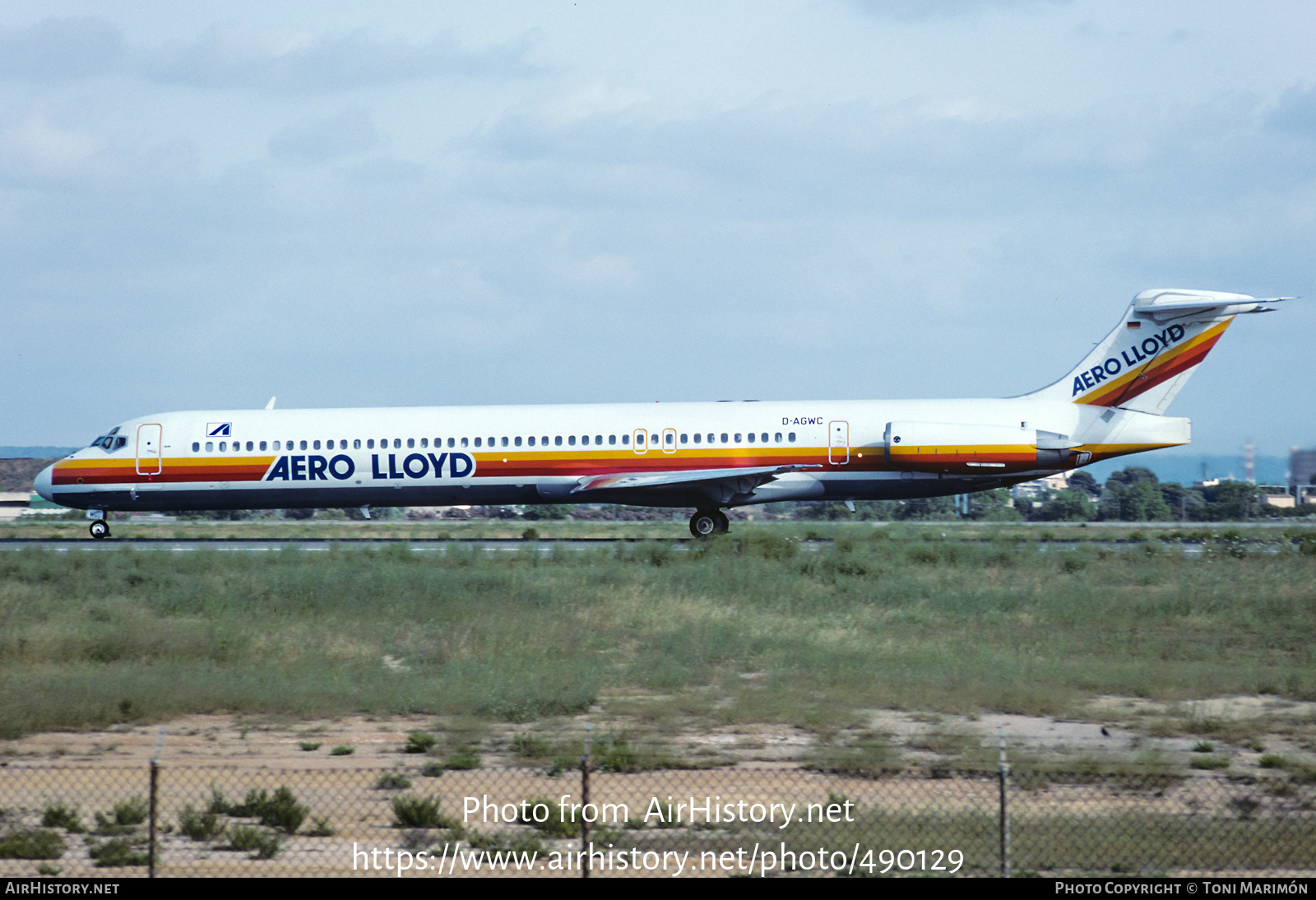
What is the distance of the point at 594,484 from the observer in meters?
28.4

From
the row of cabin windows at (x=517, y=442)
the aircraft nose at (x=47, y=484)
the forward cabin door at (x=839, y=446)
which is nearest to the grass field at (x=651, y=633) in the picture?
the forward cabin door at (x=839, y=446)

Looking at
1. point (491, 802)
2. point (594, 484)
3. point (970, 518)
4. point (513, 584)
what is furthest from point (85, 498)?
point (970, 518)

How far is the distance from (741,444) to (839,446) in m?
2.33

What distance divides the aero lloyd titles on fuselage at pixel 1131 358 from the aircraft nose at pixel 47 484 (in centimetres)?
2630

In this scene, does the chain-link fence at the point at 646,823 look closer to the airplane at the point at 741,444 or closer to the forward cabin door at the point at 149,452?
the airplane at the point at 741,444

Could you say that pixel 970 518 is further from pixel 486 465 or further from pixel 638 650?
pixel 638 650

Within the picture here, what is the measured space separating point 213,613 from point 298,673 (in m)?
4.99

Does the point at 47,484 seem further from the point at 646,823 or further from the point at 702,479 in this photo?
the point at 646,823

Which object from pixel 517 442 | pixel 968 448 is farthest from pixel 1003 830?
pixel 517 442

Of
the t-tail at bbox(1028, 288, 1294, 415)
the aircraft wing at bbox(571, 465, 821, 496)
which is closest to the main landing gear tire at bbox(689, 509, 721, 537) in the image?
the aircraft wing at bbox(571, 465, 821, 496)

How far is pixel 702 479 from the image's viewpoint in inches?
1101

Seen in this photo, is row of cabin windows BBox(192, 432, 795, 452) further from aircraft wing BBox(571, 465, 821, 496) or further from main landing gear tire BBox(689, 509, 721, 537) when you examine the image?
main landing gear tire BBox(689, 509, 721, 537)

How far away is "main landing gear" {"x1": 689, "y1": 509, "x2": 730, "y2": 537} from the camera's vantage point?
96.5ft

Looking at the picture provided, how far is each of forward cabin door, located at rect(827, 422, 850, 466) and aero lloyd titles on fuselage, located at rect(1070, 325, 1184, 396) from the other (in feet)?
19.3
